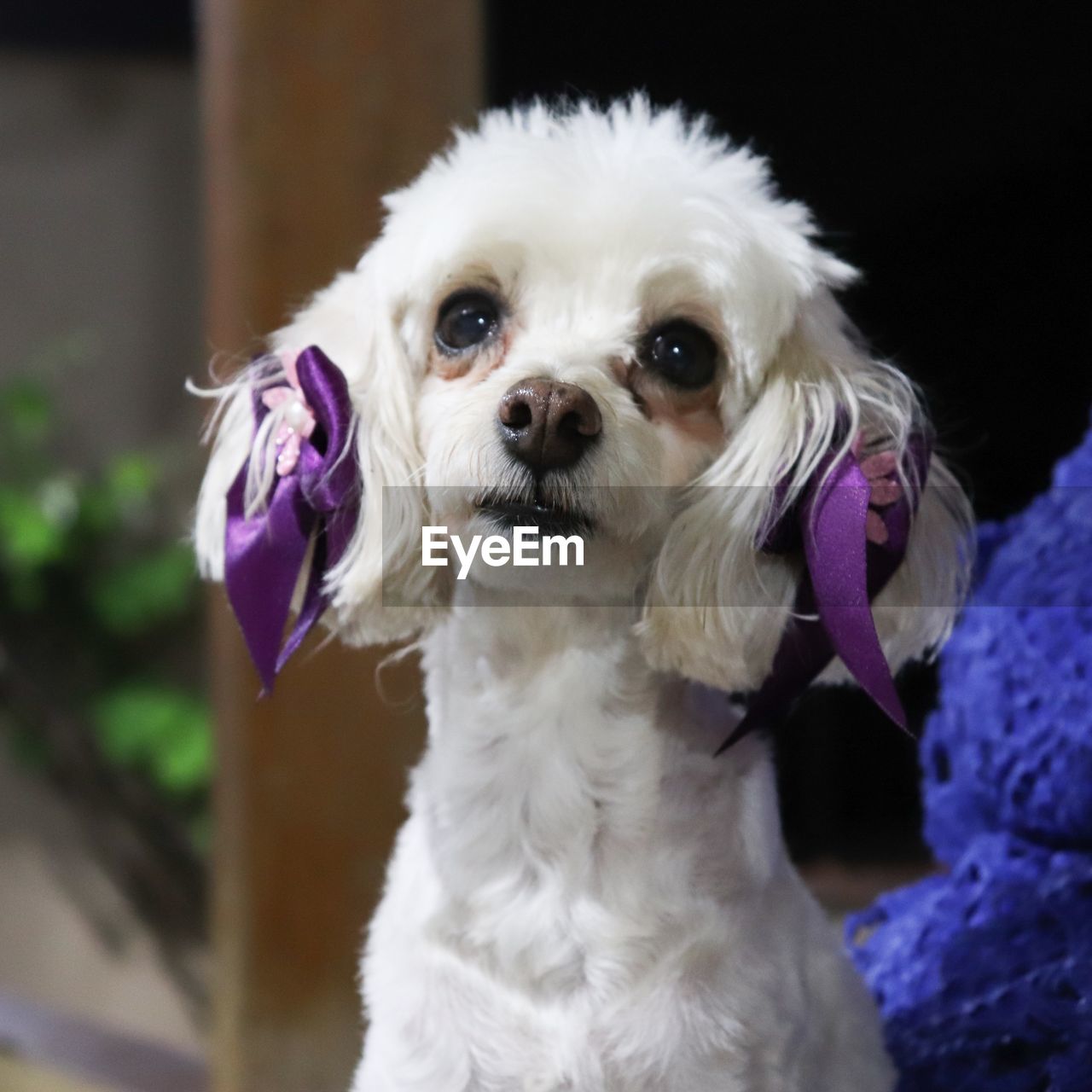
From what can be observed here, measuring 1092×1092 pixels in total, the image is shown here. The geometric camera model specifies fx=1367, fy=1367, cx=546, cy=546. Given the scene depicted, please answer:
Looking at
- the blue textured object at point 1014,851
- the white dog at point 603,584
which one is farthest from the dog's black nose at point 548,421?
the blue textured object at point 1014,851

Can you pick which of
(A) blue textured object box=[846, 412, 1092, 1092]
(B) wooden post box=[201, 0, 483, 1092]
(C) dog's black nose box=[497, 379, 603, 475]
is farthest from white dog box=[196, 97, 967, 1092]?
(B) wooden post box=[201, 0, 483, 1092]

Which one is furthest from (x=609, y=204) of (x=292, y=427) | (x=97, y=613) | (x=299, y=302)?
(x=97, y=613)

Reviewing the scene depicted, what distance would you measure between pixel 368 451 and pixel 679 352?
0.50 ft

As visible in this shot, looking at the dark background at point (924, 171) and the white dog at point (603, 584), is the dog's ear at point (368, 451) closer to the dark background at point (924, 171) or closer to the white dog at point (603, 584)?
the white dog at point (603, 584)

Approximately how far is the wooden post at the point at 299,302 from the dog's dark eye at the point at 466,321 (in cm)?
30

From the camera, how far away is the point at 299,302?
38.6 inches

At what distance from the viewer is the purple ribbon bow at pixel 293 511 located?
2.06 feet

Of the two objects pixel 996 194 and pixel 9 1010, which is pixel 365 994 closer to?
pixel 996 194

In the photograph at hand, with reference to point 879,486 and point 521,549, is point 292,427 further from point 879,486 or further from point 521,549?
point 879,486

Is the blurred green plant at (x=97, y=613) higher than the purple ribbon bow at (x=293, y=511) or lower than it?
higher

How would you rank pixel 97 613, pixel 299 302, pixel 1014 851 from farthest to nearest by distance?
pixel 97 613, pixel 299 302, pixel 1014 851

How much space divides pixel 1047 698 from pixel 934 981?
175 mm

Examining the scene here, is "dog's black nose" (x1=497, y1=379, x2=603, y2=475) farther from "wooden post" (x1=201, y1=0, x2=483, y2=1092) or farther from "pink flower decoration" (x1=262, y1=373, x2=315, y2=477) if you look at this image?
"wooden post" (x1=201, y1=0, x2=483, y2=1092)

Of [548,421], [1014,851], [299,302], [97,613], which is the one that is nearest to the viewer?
[548,421]
